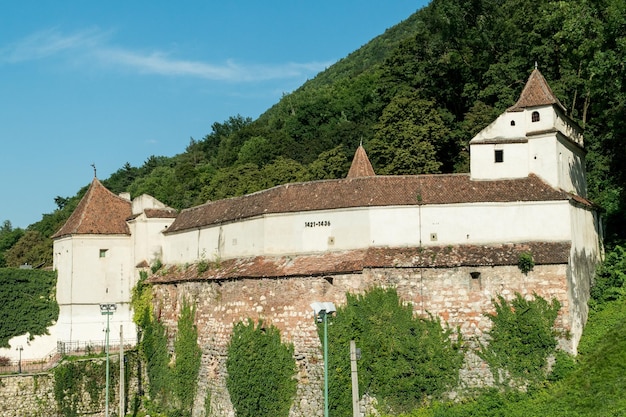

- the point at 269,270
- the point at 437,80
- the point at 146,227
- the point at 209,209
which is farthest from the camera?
the point at 437,80

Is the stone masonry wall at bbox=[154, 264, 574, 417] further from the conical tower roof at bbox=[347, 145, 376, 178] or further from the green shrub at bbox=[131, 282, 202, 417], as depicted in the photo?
the conical tower roof at bbox=[347, 145, 376, 178]

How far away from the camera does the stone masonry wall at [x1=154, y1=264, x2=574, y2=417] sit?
109 feet

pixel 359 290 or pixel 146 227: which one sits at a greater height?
pixel 146 227

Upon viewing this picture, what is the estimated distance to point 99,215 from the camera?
2056 inches

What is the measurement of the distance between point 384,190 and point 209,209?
42.3ft

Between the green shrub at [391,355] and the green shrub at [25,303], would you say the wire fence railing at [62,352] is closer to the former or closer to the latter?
the green shrub at [25,303]

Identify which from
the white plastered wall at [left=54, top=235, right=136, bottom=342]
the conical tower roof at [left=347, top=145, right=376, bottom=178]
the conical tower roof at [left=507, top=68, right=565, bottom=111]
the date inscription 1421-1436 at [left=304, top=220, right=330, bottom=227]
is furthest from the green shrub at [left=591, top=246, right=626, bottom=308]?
the white plastered wall at [left=54, top=235, right=136, bottom=342]

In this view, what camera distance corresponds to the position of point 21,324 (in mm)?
51219

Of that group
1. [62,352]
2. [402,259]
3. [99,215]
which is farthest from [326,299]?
[99,215]

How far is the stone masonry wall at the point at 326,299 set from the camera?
33094mm

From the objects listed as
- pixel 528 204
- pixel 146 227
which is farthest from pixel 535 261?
pixel 146 227

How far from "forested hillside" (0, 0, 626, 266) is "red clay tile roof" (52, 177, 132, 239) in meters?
19.0

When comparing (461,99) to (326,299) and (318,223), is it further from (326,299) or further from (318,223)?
(326,299)

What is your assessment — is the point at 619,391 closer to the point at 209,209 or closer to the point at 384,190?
the point at 384,190
